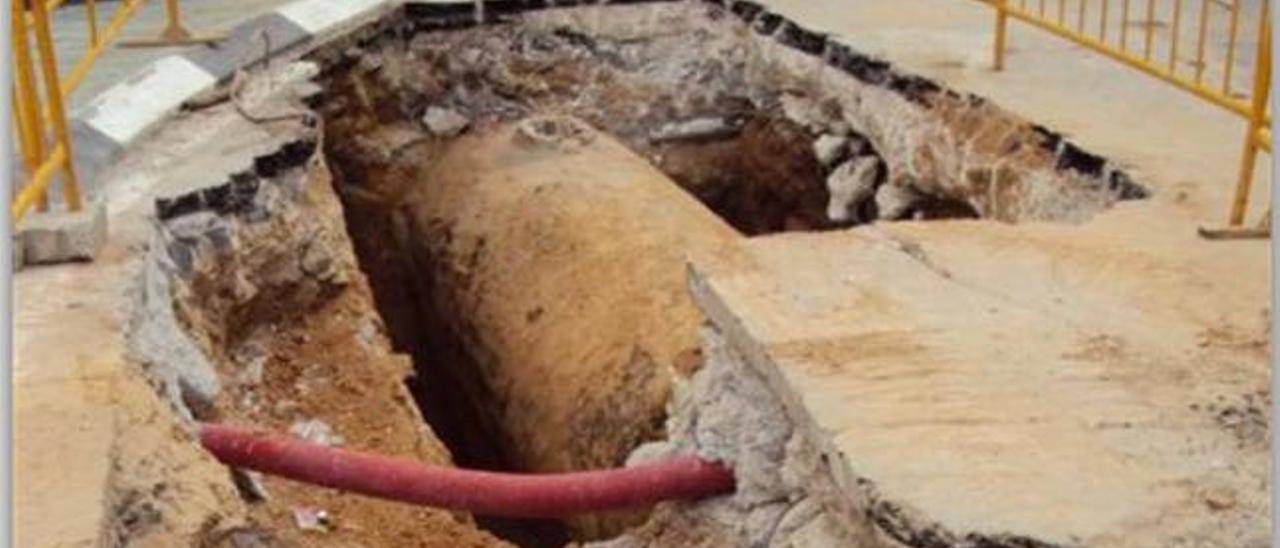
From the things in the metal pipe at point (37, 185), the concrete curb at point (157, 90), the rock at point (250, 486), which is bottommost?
the rock at point (250, 486)

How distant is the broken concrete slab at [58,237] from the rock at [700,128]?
3.35m

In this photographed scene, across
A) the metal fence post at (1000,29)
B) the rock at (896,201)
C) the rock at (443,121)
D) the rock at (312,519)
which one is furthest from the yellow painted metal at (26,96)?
the metal fence post at (1000,29)

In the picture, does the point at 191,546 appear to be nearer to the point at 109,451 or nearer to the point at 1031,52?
the point at 109,451

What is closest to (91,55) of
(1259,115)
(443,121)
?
(443,121)

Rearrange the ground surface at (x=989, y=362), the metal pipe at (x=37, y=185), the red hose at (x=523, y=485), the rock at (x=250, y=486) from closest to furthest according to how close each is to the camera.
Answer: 1. the ground surface at (x=989, y=362)
2. the red hose at (x=523, y=485)
3. the metal pipe at (x=37, y=185)
4. the rock at (x=250, y=486)

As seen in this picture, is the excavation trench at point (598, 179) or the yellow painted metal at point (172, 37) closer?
the excavation trench at point (598, 179)

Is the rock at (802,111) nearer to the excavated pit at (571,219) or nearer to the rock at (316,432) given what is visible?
the excavated pit at (571,219)

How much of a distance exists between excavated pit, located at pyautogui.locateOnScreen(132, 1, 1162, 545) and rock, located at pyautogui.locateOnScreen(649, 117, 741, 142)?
10mm

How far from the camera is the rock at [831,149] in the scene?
642cm

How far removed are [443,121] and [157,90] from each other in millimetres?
1472

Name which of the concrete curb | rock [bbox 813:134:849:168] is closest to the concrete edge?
the concrete curb

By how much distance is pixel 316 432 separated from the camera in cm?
434

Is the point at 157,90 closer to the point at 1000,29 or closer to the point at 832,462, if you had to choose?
the point at 1000,29

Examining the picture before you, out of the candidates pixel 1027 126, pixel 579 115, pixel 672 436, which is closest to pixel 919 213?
pixel 1027 126
